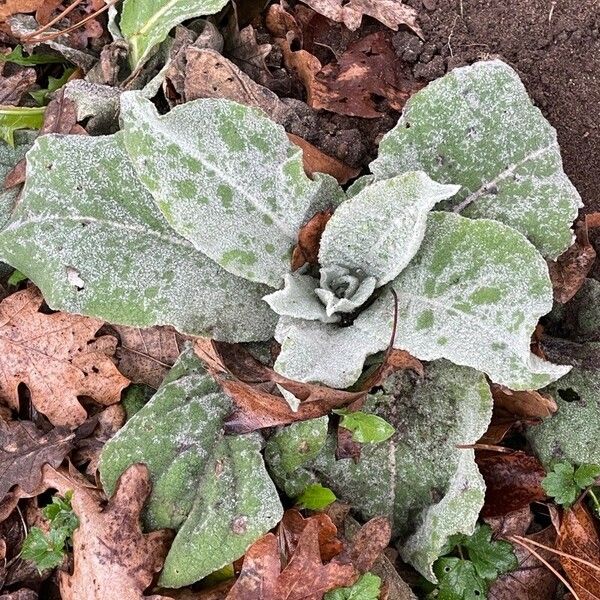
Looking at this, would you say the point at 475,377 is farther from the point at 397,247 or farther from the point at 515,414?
the point at 397,247

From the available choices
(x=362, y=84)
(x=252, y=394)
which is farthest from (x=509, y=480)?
(x=362, y=84)

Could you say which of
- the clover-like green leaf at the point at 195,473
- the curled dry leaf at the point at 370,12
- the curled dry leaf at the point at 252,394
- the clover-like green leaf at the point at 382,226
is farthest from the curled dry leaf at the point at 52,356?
the curled dry leaf at the point at 370,12

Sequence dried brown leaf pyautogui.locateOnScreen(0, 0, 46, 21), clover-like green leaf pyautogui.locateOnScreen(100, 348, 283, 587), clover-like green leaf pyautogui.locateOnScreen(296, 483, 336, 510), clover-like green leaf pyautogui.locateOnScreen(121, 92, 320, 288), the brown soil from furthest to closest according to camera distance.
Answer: dried brown leaf pyautogui.locateOnScreen(0, 0, 46, 21) → the brown soil → clover-like green leaf pyautogui.locateOnScreen(296, 483, 336, 510) → clover-like green leaf pyautogui.locateOnScreen(100, 348, 283, 587) → clover-like green leaf pyautogui.locateOnScreen(121, 92, 320, 288)

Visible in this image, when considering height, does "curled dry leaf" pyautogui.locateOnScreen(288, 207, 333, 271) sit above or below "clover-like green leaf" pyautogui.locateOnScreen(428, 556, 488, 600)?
above

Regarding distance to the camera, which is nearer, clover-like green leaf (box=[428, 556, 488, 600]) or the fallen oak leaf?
the fallen oak leaf

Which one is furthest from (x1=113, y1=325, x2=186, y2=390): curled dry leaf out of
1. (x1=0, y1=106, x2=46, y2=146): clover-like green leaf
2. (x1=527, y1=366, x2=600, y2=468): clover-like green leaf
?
(x1=527, y1=366, x2=600, y2=468): clover-like green leaf

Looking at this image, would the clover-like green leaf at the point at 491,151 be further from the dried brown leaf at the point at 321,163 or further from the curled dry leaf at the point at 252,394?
the curled dry leaf at the point at 252,394

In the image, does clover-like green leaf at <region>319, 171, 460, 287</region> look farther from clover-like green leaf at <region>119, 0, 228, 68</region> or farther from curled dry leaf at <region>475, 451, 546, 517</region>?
clover-like green leaf at <region>119, 0, 228, 68</region>
